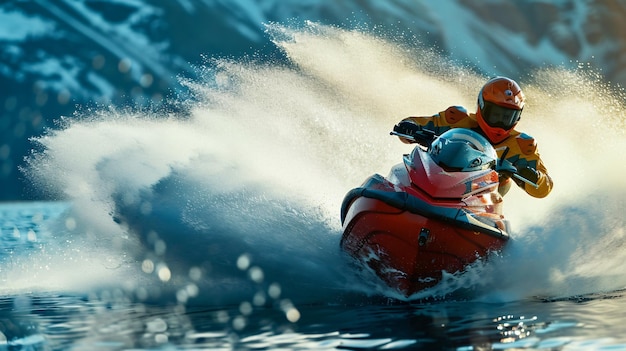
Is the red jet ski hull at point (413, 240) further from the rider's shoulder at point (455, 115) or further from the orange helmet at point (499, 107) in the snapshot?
the rider's shoulder at point (455, 115)

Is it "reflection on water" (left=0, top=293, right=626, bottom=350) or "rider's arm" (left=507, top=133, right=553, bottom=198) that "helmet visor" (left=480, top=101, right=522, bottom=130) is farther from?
"reflection on water" (left=0, top=293, right=626, bottom=350)

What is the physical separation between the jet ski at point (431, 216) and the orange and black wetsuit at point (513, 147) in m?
0.72

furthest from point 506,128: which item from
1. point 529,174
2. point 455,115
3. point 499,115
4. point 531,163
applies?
point 529,174

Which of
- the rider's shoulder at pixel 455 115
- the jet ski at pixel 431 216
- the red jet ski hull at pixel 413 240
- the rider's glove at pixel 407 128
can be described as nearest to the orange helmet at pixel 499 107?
the rider's shoulder at pixel 455 115

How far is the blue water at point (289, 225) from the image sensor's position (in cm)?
695

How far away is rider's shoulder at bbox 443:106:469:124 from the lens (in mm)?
10341

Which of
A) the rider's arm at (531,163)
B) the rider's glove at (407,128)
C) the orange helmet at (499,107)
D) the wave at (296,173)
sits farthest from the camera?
the orange helmet at (499,107)

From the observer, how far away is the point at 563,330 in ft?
21.4

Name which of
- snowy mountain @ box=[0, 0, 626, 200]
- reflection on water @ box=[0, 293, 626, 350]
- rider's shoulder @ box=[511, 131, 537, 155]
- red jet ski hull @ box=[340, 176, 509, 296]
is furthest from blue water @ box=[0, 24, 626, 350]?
snowy mountain @ box=[0, 0, 626, 200]

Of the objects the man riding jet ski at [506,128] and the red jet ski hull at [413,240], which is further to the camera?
the man riding jet ski at [506,128]

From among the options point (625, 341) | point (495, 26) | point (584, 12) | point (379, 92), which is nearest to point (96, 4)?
point (495, 26)

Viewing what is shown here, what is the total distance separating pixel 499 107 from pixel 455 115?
31.1 inches

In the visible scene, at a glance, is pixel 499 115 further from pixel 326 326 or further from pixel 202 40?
pixel 202 40

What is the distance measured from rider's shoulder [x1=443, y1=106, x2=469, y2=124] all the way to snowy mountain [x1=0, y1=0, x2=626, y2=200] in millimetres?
115872
